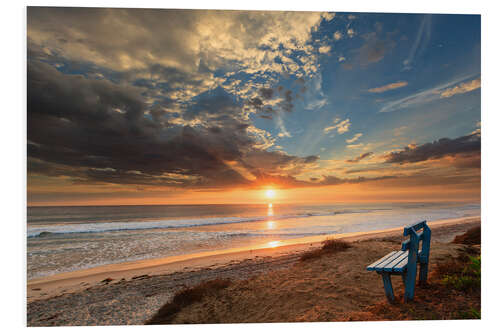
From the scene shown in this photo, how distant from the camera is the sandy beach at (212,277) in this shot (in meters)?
3.37

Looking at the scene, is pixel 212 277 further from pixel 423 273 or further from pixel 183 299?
pixel 423 273

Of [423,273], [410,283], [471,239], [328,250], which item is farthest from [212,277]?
[471,239]

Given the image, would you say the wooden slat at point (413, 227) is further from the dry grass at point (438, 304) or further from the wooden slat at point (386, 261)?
the dry grass at point (438, 304)

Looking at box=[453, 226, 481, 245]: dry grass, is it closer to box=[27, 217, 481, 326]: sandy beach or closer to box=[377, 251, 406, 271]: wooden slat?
box=[27, 217, 481, 326]: sandy beach

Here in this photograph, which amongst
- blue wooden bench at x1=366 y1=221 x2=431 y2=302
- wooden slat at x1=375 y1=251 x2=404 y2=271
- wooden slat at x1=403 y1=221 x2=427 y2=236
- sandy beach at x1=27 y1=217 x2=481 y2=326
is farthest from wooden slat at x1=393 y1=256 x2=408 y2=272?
sandy beach at x1=27 y1=217 x2=481 y2=326

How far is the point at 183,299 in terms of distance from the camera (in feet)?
12.4

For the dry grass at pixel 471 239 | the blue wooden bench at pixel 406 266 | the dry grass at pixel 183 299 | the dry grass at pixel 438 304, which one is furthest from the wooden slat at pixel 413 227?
the dry grass at pixel 471 239

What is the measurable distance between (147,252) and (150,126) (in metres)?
5.09

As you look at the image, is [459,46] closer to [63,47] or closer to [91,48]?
[91,48]

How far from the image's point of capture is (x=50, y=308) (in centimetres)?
386

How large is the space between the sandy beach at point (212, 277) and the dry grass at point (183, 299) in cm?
16

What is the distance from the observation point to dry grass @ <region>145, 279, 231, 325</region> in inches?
135
